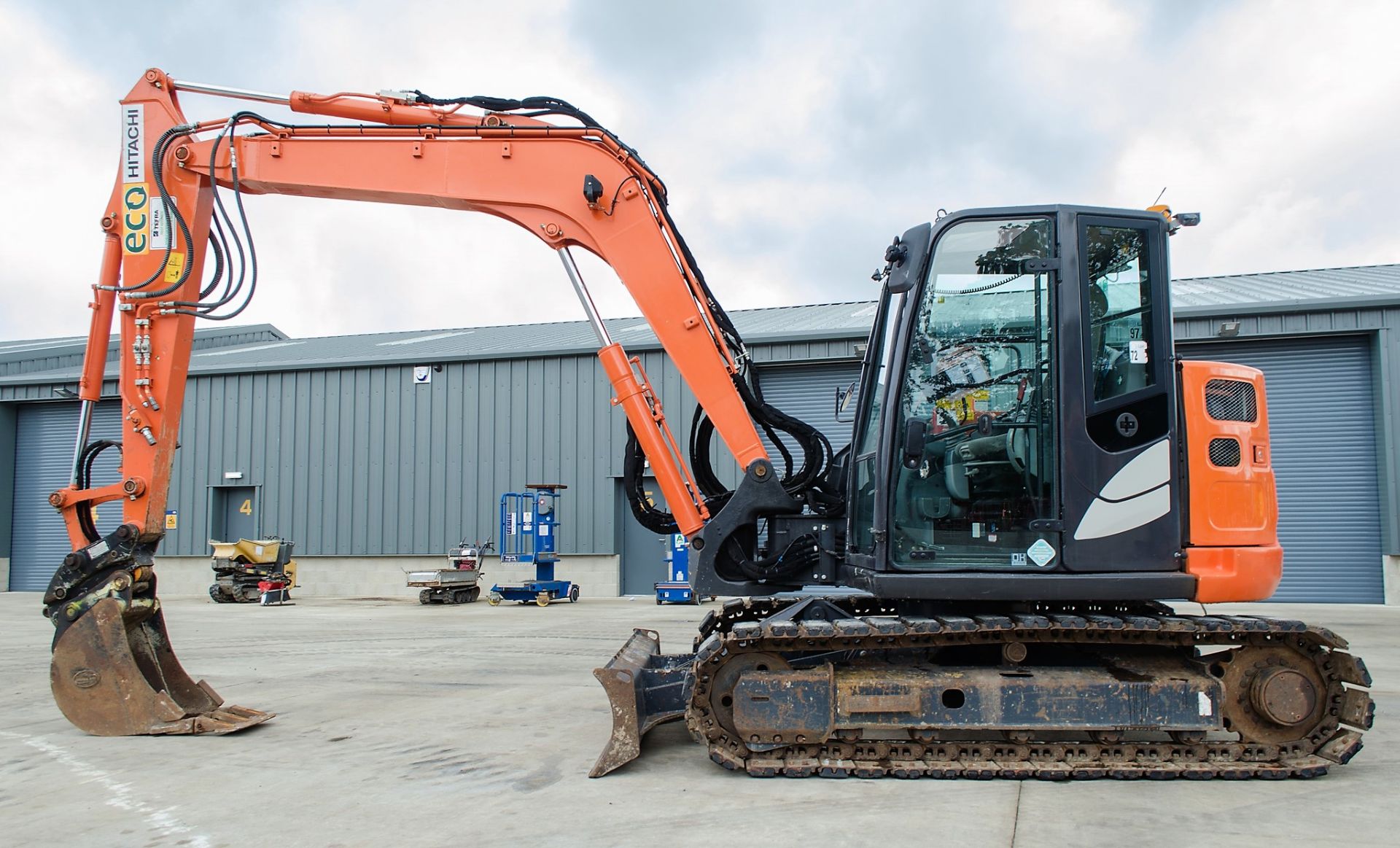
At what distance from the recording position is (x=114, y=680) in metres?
6.13

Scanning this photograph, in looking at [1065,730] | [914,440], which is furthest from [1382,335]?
[914,440]

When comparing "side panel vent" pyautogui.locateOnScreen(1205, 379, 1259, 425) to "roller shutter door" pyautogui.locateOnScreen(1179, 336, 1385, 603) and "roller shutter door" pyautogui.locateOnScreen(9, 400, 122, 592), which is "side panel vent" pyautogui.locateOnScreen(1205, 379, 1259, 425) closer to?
"roller shutter door" pyautogui.locateOnScreen(1179, 336, 1385, 603)

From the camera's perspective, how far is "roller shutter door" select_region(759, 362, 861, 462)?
20312 millimetres

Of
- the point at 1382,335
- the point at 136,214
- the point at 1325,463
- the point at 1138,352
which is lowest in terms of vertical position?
the point at 1325,463

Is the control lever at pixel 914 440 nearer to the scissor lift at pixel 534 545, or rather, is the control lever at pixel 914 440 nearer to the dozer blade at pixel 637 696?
the dozer blade at pixel 637 696

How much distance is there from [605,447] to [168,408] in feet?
48.3

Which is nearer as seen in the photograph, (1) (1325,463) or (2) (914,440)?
(2) (914,440)

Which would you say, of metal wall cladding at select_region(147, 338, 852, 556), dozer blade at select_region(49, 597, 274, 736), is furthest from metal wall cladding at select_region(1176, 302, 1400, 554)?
dozer blade at select_region(49, 597, 274, 736)

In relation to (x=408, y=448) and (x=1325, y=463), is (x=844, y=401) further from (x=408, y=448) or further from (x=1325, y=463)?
(x=408, y=448)

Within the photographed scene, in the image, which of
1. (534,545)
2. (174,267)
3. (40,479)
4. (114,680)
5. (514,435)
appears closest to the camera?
(114,680)

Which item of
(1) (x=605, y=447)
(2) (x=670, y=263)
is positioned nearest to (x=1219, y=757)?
(2) (x=670, y=263)

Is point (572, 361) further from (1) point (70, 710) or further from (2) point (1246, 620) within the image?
(2) point (1246, 620)

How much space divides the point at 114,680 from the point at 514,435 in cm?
1570

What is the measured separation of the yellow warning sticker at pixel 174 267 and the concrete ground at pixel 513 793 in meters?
3.10
